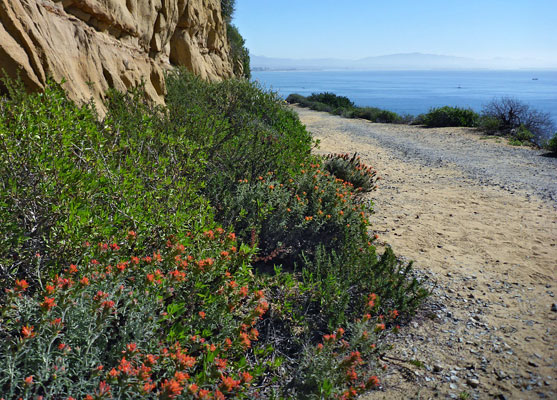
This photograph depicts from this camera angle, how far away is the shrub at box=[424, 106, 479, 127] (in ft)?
63.7

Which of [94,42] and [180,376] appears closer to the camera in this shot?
[180,376]

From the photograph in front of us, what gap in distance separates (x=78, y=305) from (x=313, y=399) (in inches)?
60.1

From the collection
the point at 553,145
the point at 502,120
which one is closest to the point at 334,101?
the point at 502,120

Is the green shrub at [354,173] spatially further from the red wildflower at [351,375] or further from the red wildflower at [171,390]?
the red wildflower at [171,390]

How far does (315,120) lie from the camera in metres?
21.2

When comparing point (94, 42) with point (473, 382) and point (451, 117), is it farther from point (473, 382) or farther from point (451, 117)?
point (451, 117)

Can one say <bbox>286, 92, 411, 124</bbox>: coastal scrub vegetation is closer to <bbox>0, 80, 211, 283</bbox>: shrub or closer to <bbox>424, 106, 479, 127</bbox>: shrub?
<bbox>424, 106, 479, 127</bbox>: shrub

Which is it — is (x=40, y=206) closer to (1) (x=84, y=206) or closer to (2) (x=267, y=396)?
(1) (x=84, y=206)

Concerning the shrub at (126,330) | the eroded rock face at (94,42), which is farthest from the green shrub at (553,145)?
the shrub at (126,330)

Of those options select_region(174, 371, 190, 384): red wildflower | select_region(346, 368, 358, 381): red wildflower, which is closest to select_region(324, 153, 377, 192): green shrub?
select_region(346, 368, 358, 381): red wildflower

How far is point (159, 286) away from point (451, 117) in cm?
2064

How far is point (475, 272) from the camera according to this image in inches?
179

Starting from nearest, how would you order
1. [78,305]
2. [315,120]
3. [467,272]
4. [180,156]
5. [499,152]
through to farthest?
[78,305], [180,156], [467,272], [499,152], [315,120]

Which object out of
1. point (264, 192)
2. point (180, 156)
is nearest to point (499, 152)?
point (264, 192)
